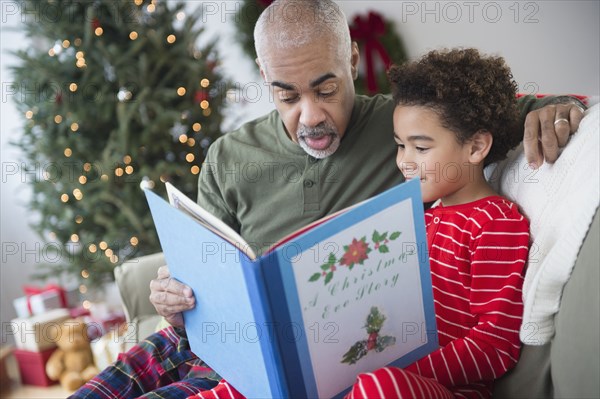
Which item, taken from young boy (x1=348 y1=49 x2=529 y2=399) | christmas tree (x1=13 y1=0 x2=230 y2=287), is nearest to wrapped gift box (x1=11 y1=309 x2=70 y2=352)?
christmas tree (x1=13 y1=0 x2=230 y2=287)

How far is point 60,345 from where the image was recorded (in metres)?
2.50

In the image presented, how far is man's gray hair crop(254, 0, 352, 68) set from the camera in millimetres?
1362

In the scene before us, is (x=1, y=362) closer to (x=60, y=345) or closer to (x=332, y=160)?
(x=60, y=345)

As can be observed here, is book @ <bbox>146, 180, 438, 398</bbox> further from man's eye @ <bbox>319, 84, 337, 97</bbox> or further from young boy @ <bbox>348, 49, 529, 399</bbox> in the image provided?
man's eye @ <bbox>319, 84, 337, 97</bbox>

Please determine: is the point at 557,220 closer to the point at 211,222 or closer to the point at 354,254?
the point at 354,254

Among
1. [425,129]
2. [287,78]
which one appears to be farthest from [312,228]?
[287,78]

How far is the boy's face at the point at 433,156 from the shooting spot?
121 centimetres

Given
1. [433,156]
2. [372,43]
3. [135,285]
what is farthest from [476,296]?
[372,43]

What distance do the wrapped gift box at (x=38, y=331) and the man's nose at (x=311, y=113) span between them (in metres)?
1.74

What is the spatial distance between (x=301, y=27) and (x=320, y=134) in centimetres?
26

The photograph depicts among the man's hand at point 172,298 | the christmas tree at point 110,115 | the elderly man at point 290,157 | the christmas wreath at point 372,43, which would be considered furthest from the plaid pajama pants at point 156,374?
the christmas wreath at point 372,43

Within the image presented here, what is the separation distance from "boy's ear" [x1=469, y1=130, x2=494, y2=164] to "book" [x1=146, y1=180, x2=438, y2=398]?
344mm

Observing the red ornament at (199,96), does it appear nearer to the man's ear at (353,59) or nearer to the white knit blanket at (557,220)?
the man's ear at (353,59)

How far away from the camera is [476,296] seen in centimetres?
111
